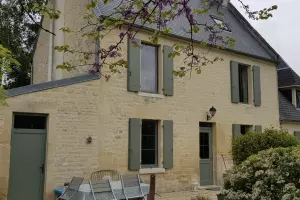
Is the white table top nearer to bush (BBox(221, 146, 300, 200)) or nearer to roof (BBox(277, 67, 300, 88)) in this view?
bush (BBox(221, 146, 300, 200))

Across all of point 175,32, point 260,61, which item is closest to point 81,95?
point 175,32

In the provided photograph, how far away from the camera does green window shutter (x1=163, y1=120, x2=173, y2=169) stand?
1118 centimetres

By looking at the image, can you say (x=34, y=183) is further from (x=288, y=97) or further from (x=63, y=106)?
(x=288, y=97)

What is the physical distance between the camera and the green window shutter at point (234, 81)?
13.6m

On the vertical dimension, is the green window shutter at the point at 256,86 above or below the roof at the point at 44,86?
above

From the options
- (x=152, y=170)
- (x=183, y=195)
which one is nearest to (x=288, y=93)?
(x=183, y=195)

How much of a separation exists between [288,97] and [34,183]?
13.7 meters

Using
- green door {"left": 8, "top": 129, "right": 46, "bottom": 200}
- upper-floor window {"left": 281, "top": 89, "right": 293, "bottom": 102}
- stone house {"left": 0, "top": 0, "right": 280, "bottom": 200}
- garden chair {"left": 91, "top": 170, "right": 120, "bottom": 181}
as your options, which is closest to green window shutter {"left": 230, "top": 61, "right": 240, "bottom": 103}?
stone house {"left": 0, "top": 0, "right": 280, "bottom": 200}

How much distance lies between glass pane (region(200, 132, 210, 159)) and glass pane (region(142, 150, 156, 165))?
7.44 ft

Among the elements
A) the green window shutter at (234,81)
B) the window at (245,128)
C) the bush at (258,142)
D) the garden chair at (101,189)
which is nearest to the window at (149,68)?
the bush at (258,142)

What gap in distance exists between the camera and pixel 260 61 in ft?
49.2

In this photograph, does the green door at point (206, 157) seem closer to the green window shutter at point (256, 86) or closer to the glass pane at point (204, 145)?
the glass pane at point (204, 145)

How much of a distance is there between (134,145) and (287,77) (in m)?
11.1

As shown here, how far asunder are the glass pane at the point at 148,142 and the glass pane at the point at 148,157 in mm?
156
